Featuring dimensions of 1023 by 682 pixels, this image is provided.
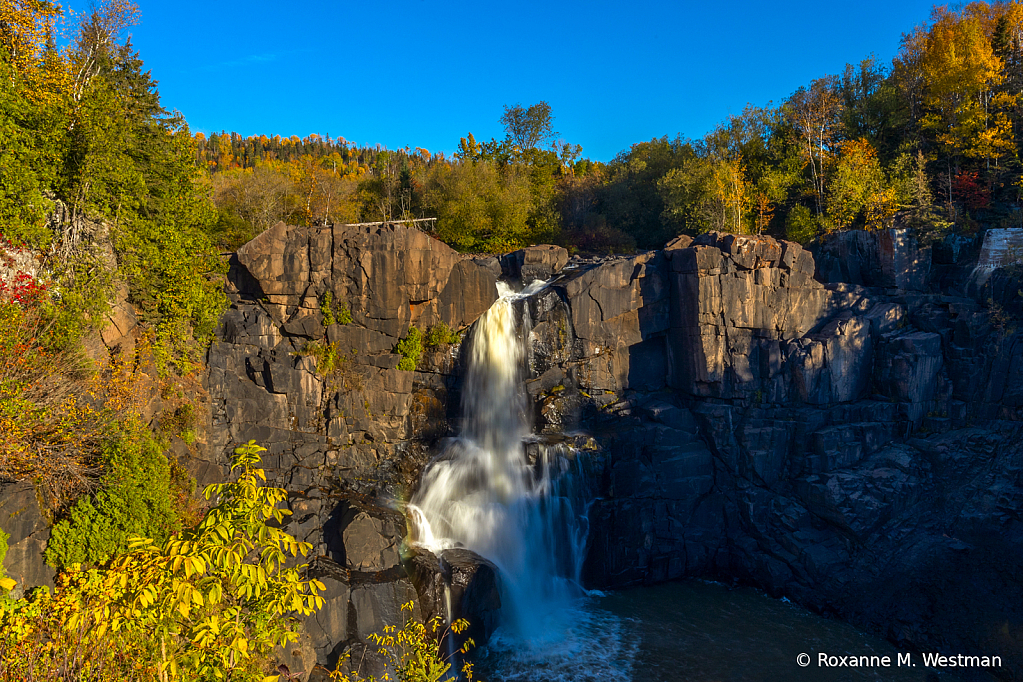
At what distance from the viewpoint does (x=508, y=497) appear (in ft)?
66.7

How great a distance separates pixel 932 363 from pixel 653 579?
42.4 ft

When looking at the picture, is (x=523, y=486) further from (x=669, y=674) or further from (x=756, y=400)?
(x=756, y=400)

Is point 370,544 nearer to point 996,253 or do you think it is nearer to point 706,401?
point 706,401

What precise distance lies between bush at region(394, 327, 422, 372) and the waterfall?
2.15 m

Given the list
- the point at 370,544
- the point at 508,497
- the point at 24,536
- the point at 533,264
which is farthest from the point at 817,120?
the point at 24,536

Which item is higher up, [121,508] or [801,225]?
[801,225]

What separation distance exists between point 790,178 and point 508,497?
76.5 ft

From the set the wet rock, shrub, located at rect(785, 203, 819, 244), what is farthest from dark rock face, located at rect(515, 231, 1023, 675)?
the wet rock

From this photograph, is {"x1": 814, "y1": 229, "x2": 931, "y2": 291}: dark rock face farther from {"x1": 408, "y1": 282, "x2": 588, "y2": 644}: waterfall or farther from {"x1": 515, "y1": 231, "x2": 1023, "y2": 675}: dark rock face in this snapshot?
{"x1": 408, "y1": 282, "x2": 588, "y2": 644}: waterfall

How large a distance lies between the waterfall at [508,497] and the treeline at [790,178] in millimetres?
12257

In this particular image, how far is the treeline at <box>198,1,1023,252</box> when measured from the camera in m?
27.8

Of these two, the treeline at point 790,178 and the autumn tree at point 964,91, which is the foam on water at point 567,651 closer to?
the treeline at point 790,178

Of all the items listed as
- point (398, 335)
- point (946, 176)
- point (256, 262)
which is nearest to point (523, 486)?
point (398, 335)

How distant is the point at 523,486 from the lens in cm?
2056
